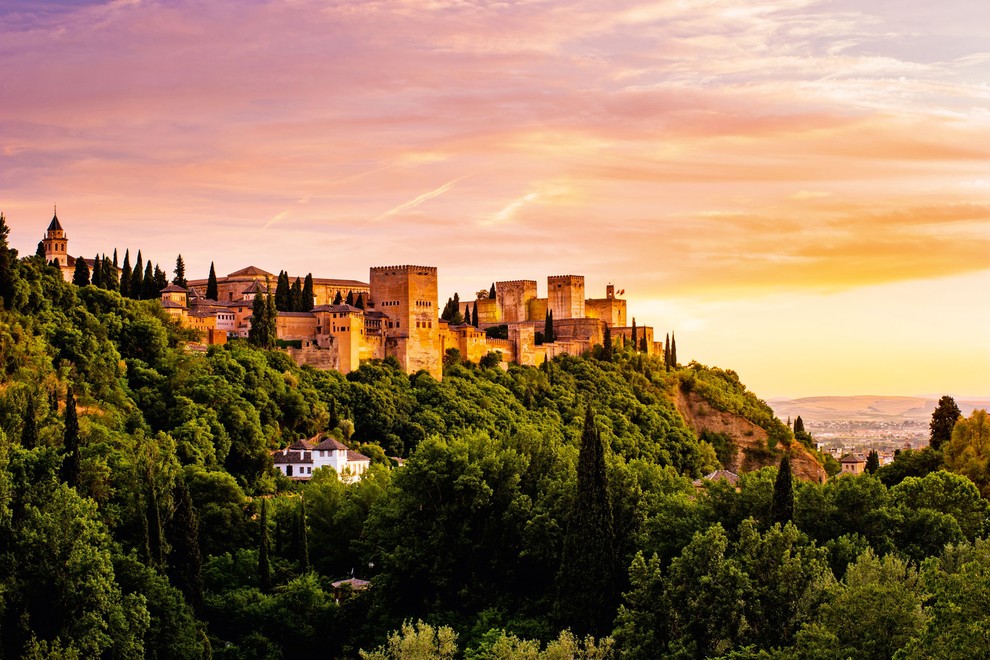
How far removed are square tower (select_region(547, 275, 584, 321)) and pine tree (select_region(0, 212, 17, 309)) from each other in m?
71.5

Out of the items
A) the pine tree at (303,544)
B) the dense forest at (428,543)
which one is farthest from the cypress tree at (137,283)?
the pine tree at (303,544)

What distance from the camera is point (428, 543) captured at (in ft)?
168

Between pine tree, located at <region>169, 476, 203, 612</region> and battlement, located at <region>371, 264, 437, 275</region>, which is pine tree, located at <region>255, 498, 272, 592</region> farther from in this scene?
battlement, located at <region>371, 264, 437, 275</region>

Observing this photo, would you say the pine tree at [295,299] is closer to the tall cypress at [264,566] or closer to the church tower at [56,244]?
the church tower at [56,244]

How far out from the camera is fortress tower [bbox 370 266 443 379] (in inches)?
4082

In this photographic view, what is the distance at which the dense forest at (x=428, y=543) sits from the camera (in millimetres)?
38781

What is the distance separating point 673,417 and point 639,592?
8140 centimetres

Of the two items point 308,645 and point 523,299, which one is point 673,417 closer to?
point 523,299

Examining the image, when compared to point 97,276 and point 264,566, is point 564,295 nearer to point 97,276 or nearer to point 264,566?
point 97,276

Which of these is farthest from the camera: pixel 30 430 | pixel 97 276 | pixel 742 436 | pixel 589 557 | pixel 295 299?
pixel 742 436

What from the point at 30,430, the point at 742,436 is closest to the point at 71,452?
the point at 30,430

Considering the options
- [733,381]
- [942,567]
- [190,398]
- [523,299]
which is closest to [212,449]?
[190,398]

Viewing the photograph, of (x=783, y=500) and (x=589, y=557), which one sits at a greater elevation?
(x=783, y=500)

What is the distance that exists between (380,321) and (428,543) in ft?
176
